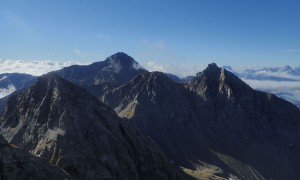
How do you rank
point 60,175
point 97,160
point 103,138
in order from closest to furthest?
point 60,175 → point 97,160 → point 103,138

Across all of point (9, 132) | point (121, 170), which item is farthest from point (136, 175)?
point (9, 132)

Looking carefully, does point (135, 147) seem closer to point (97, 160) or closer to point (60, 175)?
point (97, 160)

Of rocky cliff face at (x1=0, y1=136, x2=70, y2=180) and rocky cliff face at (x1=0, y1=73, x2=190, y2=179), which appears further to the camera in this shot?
rocky cliff face at (x1=0, y1=73, x2=190, y2=179)

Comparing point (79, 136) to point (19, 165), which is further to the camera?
point (79, 136)

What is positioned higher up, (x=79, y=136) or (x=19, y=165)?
(x=79, y=136)
